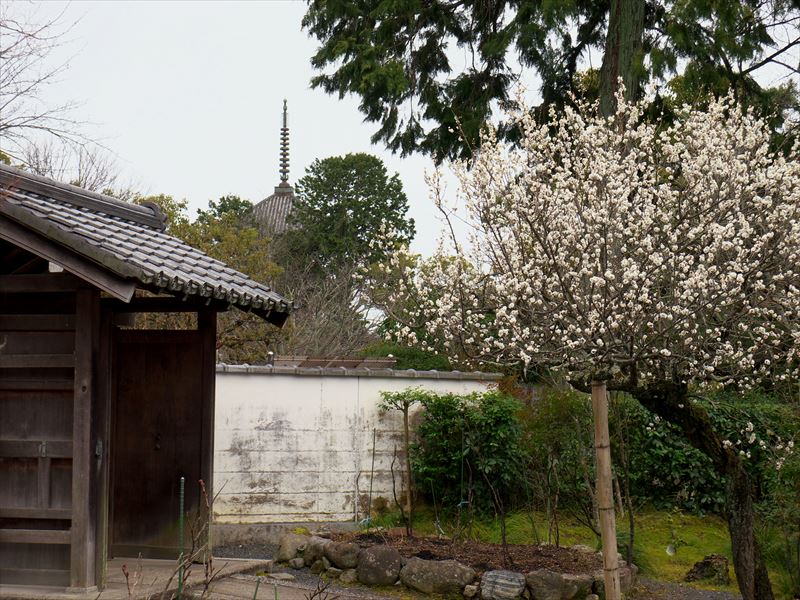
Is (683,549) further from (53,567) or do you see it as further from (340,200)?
(340,200)

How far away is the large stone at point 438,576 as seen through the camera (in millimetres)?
7586

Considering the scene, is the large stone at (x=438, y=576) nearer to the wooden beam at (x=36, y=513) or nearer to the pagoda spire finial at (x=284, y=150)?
the wooden beam at (x=36, y=513)

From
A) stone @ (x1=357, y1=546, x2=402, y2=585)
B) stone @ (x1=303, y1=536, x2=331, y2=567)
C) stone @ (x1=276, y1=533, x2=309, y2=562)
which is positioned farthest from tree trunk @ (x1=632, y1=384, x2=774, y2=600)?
stone @ (x1=276, y1=533, x2=309, y2=562)

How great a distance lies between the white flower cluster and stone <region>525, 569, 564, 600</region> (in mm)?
1709

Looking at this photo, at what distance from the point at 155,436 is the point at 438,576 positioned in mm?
2693

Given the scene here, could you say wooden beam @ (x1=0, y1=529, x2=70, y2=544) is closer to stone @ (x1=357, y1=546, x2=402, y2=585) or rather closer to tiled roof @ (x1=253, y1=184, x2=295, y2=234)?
stone @ (x1=357, y1=546, x2=402, y2=585)

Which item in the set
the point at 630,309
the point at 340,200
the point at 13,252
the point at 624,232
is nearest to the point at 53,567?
the point at 13,252

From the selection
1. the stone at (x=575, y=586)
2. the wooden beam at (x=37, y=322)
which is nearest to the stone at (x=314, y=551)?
the stone at (x=575, y=586)

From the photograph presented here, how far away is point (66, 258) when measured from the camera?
5.27 metres

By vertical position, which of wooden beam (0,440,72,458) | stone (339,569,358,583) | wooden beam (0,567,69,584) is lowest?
stone (339,569,358,583)

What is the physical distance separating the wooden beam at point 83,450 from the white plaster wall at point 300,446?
4.69 meters

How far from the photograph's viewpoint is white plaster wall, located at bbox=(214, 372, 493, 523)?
1024 centimetres

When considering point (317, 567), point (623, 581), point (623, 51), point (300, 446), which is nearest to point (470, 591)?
point (623, 581)

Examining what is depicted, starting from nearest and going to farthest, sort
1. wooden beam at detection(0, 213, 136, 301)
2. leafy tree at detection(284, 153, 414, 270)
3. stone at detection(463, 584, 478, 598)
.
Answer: wooden beam at detection(0, 213, 136, 301)
stone at detection(463, 584, 478, 598)
leafy tree at detection(284, 153, 414, 270)
